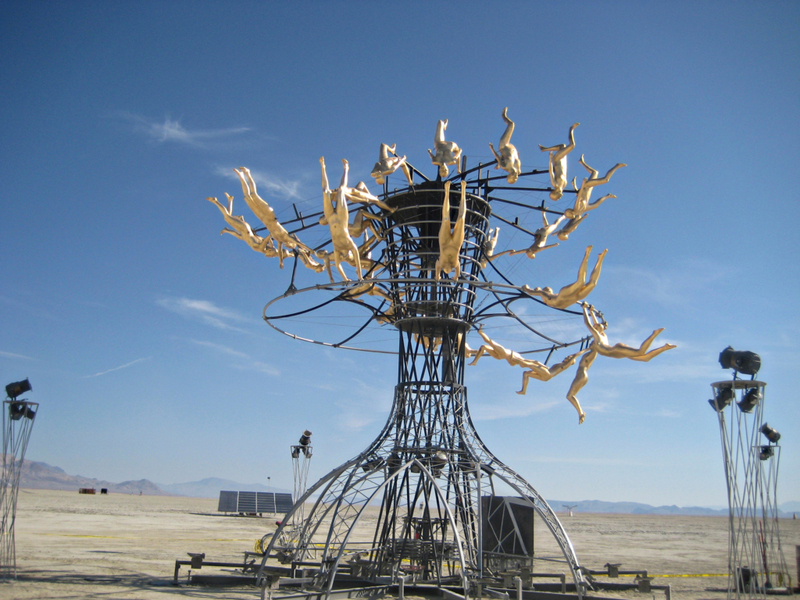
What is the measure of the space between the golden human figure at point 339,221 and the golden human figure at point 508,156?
4157 millimetres

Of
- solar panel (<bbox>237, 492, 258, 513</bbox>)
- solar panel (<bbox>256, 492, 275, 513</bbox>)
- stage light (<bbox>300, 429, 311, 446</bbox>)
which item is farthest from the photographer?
solar panel (<bbox>237, 492, 258, 513</bbox>)

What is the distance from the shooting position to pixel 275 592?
637 inches

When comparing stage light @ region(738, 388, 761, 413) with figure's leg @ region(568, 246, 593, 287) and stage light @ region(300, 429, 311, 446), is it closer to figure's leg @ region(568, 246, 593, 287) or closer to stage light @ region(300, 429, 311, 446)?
figure's leg @ region(568, 246, 593, 287)

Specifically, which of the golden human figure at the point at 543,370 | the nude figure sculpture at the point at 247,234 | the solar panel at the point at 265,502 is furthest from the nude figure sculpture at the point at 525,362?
the solar panel at the point at 265,502

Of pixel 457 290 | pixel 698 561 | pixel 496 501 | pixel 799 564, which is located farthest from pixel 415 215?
pixel 698 561

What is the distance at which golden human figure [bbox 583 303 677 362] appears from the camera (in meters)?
16.3

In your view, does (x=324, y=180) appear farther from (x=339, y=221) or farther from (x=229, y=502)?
(x=229, y=502)

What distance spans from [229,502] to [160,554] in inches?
1329

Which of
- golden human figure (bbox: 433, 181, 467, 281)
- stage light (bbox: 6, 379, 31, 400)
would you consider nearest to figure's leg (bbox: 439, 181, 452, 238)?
golden human figure (bbox: 433, 181, 467, 281)

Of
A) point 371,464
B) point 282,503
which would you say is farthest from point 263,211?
point 282,503

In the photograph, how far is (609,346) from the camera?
1742 centimetres

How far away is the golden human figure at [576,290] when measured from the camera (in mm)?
16609

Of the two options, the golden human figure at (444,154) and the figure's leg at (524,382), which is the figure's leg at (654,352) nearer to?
the figure's leg at (524,382)

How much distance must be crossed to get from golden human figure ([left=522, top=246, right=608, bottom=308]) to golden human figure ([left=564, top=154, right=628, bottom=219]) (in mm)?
2170
